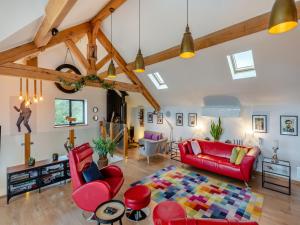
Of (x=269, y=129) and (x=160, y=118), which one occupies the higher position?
(x=160, y=118)

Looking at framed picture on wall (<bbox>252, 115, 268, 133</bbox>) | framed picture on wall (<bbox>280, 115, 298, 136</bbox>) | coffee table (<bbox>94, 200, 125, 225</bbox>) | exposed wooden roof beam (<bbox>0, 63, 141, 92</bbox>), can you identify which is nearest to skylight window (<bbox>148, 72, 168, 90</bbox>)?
exposed wooden roof beam (<bbox>0, 63, 141, 92</bbox>)

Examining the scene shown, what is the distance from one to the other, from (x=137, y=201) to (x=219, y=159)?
328 centimetres

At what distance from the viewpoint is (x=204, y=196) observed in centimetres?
384

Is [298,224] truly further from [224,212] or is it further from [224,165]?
[224,165]

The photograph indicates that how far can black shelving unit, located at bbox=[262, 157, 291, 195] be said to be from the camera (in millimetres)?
4180

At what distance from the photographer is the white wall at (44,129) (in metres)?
4.87

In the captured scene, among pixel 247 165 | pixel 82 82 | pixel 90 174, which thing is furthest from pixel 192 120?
pixel 90 174

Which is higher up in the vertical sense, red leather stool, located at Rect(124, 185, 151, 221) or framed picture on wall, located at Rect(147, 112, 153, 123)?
framed picture on wall, located at Rect(147, 112, 153, 123)

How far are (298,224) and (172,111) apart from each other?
5346mm

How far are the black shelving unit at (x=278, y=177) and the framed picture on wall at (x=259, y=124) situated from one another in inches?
34.3

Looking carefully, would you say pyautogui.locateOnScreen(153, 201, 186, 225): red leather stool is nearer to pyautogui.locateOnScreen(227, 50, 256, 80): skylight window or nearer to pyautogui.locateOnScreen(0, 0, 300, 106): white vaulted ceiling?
pyautogui.locateOnScreen(0, 0, 300, 106): white vaulted ceiling

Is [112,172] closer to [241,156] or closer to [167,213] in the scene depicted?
[167,213]

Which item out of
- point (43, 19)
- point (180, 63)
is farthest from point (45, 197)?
point (180, 63)

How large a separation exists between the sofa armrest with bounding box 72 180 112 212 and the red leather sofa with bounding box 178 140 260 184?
3222 mm
